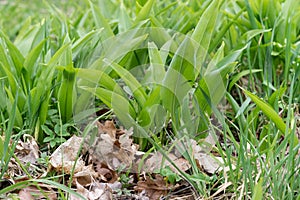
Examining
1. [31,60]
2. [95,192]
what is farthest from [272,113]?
Result: [31,60]

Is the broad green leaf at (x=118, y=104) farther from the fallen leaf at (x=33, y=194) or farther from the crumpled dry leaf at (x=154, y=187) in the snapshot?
the fallen leaf at (x=33, y=194)

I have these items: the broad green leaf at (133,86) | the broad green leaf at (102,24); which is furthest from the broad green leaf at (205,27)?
the broad green leaf at (102,24)

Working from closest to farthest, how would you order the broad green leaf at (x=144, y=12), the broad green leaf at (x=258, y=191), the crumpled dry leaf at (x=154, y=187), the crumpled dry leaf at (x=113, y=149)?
1. the broad green leaf at (x=258, y=191)
2. the crumpled dry leaf at (x=154, y=187)
3. the crumpled dry leaf at (x=113, y=149)
4. the broad green leaf at (x=144, y=12)

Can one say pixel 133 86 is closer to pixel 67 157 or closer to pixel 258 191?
pixel 67 157

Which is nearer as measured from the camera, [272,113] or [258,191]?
[258,191]

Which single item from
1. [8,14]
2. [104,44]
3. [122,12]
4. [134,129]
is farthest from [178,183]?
[8,14]
